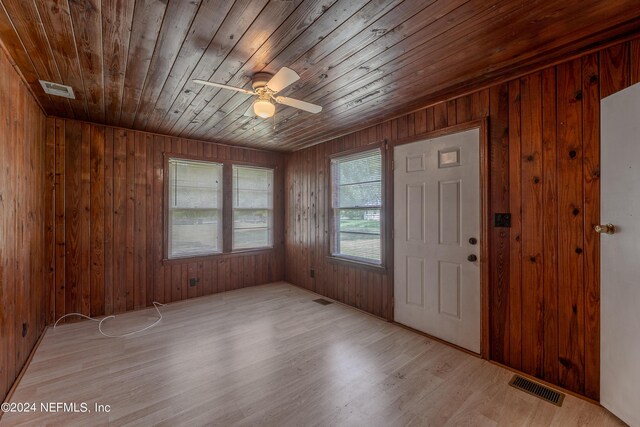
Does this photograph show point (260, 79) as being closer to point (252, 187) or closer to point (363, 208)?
point (363, 208)

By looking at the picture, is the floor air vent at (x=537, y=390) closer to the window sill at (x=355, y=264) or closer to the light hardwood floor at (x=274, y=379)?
the light hardwood floor at (x=274, y=379)

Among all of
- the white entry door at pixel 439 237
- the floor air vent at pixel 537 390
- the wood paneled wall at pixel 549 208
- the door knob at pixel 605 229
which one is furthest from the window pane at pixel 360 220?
the door knob at pixel 605 229

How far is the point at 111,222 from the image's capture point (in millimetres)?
3576

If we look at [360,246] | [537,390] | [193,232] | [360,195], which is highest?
[360,195]

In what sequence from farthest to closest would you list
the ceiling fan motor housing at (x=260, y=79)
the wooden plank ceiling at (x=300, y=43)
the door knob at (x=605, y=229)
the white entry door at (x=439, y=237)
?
1. the white entry door at (x=439, y=237)
2. the ceiling fan motor housing at (x=260, y=79)
3. the door knob at (x=605, y=229)
4. the wooden plank ceiling at (x=300, y=43)

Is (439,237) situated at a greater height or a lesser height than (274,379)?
greater

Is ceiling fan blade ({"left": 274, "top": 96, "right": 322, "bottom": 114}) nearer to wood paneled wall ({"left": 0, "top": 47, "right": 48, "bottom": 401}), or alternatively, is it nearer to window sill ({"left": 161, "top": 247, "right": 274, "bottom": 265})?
wood paneled wall ({"left": 0, "top": 47, "right": 48, "bottom": 401})

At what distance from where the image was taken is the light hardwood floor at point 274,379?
5.80ft

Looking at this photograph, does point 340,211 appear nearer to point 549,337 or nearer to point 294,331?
point 294,331

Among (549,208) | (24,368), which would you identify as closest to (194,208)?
(24,368)

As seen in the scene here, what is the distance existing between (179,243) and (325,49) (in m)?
3.56

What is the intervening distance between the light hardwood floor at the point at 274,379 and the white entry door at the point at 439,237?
28cm

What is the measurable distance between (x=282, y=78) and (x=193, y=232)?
3.22 meters

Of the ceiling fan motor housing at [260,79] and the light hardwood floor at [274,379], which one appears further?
the ceiling fan motor housing at [260,79]
